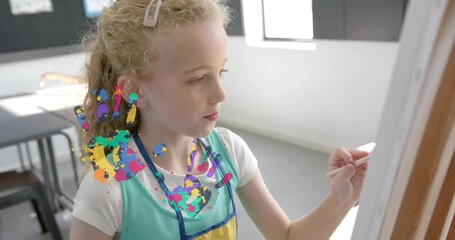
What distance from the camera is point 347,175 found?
672 mm

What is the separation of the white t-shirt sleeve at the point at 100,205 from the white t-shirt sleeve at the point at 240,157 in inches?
9.4

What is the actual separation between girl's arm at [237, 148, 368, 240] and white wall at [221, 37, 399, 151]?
1791 mm

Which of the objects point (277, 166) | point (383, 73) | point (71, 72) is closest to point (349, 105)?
point (383, 73)

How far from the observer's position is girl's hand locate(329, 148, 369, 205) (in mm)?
667

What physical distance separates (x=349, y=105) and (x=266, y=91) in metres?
0.94

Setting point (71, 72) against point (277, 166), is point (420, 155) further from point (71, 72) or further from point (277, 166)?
point (71, 72)

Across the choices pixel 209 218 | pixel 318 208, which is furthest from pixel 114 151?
pixel 318 208

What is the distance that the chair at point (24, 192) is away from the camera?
2199 millimetres

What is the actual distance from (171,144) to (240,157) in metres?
0.15

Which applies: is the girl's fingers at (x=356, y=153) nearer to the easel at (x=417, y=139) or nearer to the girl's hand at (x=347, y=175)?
the girl's hand at (x=347, y=175)

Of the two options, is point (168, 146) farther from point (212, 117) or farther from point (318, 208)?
point (318, 208)

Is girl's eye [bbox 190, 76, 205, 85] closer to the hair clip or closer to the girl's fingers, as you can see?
the hair clip

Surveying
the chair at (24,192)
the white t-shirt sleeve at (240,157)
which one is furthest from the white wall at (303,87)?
the white t-shirt sleeve at (240,157)

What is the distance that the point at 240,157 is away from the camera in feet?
2.85
